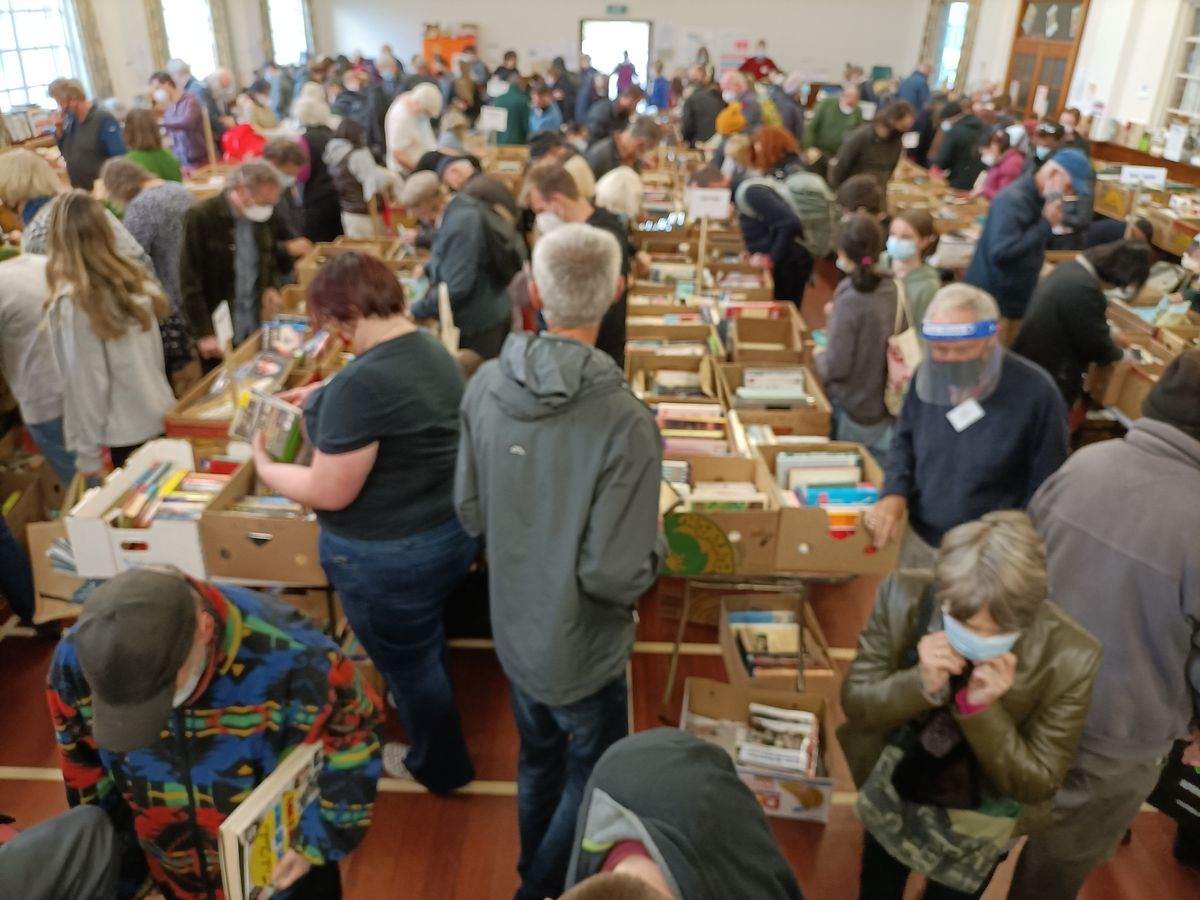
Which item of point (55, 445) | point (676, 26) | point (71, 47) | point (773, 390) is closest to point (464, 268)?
point (773, 390)

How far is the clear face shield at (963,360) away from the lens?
251 cm

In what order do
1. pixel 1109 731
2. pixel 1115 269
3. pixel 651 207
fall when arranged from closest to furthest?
pixel 1109 731 < pixel 1115 269 < pixel 651 207

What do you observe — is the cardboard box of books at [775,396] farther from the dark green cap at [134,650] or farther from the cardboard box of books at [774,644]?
the dark green cap at [134,650]

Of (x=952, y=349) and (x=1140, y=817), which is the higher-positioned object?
(x=952, y=349)

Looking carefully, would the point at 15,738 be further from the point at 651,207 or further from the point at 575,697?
the point at 651,207

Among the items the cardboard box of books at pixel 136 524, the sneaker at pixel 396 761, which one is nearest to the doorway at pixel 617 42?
the cardboard box of books at pixel 136 524

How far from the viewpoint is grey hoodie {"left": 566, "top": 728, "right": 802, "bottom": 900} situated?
111 centimetres

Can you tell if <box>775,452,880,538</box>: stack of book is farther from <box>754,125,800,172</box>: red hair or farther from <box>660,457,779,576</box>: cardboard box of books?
<box>754,125,800,172</box>: red hair

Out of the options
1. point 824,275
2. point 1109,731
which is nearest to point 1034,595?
point 1109,731

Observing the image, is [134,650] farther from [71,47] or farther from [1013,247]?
[71,47]

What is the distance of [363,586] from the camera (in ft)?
7.78

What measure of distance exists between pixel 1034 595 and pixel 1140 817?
1.89 meters

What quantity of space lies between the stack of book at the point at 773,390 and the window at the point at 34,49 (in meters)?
9.23

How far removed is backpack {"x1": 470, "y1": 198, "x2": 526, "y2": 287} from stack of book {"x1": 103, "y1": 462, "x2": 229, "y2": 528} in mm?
1628
